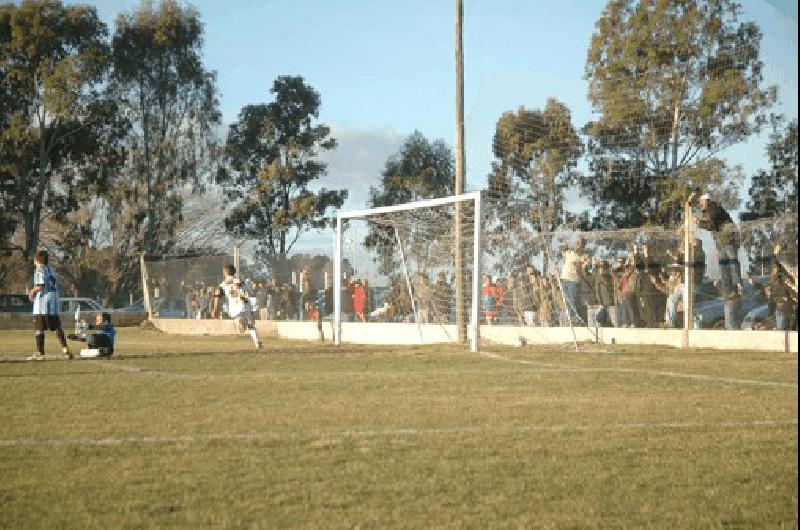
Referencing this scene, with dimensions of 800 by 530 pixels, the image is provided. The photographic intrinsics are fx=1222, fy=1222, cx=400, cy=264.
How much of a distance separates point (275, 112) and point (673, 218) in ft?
96.7

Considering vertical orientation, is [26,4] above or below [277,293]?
above

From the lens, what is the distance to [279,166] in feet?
179

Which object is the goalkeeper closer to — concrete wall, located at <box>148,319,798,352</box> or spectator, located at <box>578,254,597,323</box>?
concrete wall, located at <box>148,319,798,352</box>

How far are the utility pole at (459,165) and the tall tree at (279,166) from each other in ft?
85.6

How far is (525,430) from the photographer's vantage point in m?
9.30

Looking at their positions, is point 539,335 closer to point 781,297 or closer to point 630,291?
point 630,291

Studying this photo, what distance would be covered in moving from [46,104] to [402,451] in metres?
50.0

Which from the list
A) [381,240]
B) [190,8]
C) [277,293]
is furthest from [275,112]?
[381,240]

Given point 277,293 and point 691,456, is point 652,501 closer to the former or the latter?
point 691,456

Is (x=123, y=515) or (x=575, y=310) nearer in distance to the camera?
(x=123, y=515)

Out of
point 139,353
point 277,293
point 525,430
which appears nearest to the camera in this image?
point 525,430

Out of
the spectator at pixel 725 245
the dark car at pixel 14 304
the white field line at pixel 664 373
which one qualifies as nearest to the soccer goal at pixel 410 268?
the spectator at pixel 725 245

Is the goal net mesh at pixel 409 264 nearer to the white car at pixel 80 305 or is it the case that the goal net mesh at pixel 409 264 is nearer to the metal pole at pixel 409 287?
the metal pole at pixel 409 287

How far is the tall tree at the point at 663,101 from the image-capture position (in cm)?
2670
